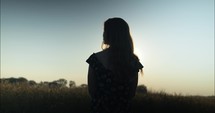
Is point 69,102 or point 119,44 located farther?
point 69,102

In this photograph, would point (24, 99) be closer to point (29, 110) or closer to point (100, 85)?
point (29, 110)

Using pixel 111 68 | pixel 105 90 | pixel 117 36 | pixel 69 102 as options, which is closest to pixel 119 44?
pixel 117 36

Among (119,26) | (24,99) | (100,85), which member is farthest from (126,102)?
(24,99)

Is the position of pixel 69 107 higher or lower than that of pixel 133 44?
lower

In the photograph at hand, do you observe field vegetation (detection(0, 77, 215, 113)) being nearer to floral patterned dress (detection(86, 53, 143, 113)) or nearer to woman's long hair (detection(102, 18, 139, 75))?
floral patterned dress (detection(86, 53, 143, 113))

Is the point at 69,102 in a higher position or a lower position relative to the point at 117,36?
lower

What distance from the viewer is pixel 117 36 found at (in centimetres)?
507

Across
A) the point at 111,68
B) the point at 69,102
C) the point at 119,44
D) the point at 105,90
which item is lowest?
the point at 69,102

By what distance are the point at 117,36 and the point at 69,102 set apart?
8.04m

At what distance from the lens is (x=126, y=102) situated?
17.1ft

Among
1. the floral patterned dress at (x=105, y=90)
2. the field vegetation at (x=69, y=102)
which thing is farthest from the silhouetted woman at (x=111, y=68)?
the field vegetation at (x=69, y=102)

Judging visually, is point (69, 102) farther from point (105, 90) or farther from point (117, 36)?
point (117, 36)

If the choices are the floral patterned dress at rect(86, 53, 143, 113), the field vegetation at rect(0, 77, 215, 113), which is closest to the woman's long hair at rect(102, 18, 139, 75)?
the floral patterned dress at rect(86, 53, 143, 113)

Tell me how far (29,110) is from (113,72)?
7.93 metres
